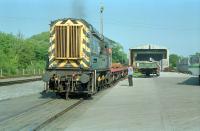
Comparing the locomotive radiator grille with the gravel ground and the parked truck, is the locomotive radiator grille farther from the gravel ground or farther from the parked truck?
the parked truck

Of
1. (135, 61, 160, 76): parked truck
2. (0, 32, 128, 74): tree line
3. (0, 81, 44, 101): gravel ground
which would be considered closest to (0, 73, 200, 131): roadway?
(0, 81, 44, 101): gravel ground

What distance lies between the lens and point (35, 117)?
1430cm

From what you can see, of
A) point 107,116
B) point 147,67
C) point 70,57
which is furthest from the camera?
point 147,67

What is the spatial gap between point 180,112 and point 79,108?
3834 mm

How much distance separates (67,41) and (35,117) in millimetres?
7482

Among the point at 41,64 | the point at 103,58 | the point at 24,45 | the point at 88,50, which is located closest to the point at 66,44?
the point at 88,50

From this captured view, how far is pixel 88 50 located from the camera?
69.8 ft

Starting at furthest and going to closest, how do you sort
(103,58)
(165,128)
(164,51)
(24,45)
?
1. (164,51)
2. (24,45)
3. (103,58)
4. (165,128)

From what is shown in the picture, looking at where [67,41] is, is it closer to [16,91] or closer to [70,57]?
[70,57]

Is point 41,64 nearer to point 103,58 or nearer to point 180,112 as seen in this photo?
point 103,58

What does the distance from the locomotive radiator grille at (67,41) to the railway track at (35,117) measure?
3274 mm

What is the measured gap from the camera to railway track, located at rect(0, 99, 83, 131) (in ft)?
40.4

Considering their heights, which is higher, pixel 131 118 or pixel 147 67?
pixel 147 67

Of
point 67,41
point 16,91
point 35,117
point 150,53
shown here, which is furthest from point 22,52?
point 35,117
